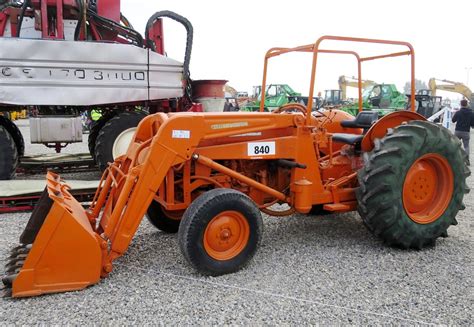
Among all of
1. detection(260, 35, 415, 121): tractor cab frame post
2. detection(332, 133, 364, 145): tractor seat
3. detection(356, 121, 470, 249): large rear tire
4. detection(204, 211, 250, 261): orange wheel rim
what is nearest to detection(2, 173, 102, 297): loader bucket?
detection(204, 211, 250, 261): orange wheel rim

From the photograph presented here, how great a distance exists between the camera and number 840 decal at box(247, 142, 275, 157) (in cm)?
404

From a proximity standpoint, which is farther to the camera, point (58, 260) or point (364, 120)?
point (364, 120)

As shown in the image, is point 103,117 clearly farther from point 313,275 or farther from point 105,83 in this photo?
point 313,275

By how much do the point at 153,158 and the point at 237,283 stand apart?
3.97 ft

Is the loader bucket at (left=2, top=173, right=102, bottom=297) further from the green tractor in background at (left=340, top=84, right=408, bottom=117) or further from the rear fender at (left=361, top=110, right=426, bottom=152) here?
the green tractor in background at (left=340, top=84, right=408, bottom=117)

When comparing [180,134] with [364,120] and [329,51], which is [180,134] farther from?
[364,120]

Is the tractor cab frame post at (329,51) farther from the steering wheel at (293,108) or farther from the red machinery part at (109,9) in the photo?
the red machinery part at (109,9)

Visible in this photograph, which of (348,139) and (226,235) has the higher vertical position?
(348,139)

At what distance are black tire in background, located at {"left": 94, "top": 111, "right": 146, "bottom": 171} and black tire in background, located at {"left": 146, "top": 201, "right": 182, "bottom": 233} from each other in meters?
3.07

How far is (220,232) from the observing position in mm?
3541

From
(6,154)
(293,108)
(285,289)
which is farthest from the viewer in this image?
(6,154)

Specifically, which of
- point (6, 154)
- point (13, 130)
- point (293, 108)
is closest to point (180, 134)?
point (293, 108)

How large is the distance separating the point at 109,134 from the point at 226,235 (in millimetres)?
4460

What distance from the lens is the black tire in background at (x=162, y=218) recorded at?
455 centimetres
